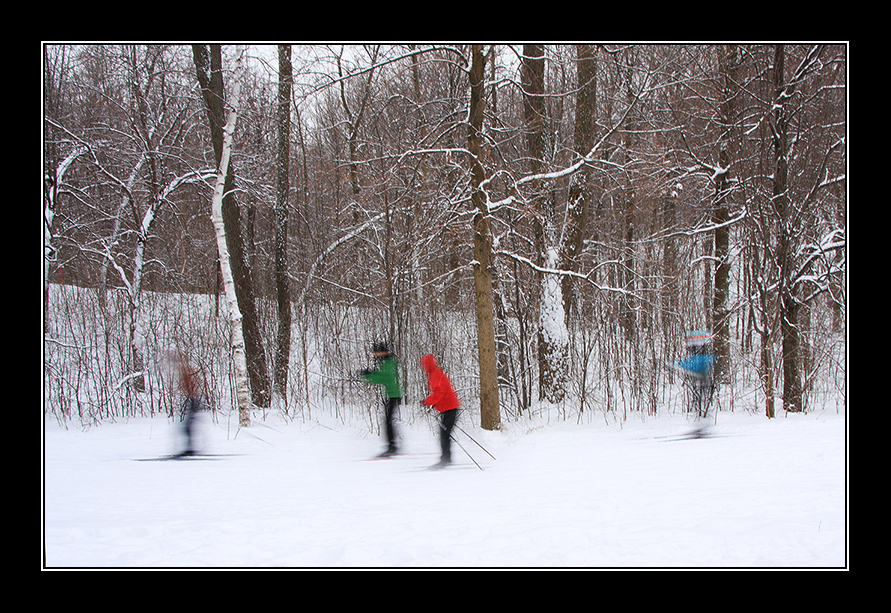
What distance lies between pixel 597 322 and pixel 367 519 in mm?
10259

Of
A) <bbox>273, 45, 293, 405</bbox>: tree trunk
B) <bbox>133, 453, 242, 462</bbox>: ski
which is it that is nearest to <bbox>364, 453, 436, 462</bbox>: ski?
<bbox>133, 453, 242, 462</bbox>: ski

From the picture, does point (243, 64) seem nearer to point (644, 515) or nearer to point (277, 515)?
point (277, 515)

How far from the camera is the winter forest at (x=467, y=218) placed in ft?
33.6

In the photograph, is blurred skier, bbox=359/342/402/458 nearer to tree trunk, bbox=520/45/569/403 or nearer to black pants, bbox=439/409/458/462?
black pants, bbox=439/409/458/462

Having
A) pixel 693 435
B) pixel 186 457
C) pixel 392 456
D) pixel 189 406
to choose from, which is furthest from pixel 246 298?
pixel 693 435

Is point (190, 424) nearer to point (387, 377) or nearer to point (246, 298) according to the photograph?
point (387, 377)

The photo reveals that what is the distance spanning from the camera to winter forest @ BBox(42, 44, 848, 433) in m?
10.2

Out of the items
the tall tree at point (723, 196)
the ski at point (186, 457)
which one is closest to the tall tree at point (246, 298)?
the ski at point (186, 457)

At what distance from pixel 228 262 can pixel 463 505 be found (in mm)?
6888

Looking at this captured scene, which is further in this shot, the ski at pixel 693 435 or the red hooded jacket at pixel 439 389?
the ski at pixel 693 435

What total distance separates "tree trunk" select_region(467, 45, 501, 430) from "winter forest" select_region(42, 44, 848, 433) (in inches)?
1.8

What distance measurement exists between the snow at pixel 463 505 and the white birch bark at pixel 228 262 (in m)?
1.22

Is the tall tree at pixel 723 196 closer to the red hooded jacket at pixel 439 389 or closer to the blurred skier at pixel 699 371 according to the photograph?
the blurred skier at pixel 699 371

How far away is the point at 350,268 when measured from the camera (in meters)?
15.5
